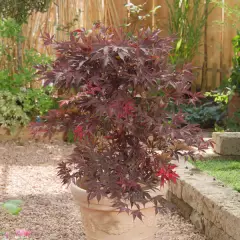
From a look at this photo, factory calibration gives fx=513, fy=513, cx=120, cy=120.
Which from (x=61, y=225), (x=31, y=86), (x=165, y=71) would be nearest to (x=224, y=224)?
(x=165, y=71)

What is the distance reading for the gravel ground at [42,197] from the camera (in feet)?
11.0

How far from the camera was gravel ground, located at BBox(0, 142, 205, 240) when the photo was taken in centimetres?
334

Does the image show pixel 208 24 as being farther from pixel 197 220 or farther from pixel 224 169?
pixel 197 220

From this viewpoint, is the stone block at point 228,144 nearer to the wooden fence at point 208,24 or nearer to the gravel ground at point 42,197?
the gravel ground at point 42,197

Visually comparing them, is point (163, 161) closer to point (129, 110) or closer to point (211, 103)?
point (129, 110)

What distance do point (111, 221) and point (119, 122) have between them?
56cm

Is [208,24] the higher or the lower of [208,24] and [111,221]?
the higher

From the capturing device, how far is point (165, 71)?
2.58 m

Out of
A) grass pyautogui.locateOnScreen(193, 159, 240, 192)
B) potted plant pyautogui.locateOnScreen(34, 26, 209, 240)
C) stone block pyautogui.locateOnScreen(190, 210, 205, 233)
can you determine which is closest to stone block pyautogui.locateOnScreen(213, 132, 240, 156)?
grass pyautogui.locateOnScreen(193, 159, 240, 192)

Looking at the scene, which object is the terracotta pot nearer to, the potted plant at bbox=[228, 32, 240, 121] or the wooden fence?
the potted plant at bbox=[228, 32, 240, 121]

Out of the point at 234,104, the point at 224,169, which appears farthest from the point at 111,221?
the point at 234,104

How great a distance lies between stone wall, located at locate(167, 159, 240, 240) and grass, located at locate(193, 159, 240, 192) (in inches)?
7.5

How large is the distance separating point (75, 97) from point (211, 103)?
172 inches

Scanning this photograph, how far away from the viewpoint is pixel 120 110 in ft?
8.01
